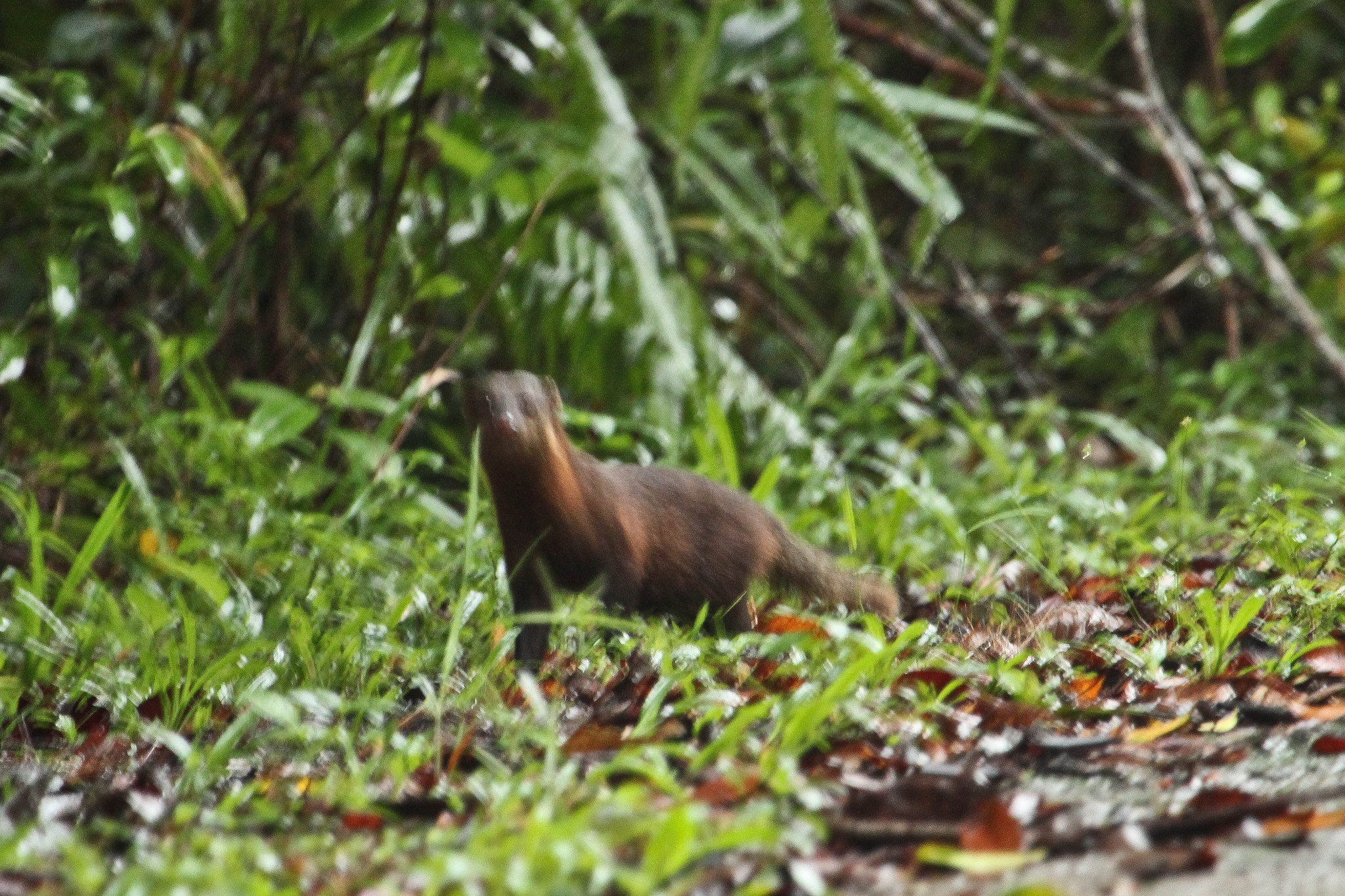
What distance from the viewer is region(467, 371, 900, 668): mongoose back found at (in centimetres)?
338

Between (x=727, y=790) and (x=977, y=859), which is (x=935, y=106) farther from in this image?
(x=977, y=859)

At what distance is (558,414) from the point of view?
354cm

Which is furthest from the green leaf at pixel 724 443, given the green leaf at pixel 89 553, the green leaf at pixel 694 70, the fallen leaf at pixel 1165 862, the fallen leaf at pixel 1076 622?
the fallen leaf at pixel 1165 862

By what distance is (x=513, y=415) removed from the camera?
338 cm

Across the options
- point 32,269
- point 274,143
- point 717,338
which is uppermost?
point 274,143

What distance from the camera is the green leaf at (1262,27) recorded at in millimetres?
3697

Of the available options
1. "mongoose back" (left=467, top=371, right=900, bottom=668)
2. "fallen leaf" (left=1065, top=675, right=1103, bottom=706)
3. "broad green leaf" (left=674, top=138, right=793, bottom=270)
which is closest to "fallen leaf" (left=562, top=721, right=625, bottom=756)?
"mongoose back" (left=467, top=371, right=900, bottom=668)

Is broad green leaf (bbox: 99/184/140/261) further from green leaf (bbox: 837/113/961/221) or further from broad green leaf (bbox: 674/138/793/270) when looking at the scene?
green leaf (bbox: 837/113/961/221)

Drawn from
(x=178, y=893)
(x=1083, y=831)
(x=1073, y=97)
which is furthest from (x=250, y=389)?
(x=1073, y=97)

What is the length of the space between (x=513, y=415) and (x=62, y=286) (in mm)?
1368

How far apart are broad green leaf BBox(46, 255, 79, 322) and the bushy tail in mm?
1960

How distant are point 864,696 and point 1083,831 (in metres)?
0.61

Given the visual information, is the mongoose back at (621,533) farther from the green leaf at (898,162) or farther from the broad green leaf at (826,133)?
the green leaf at (898,162)

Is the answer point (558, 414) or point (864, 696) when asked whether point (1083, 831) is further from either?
point (558, 414)
